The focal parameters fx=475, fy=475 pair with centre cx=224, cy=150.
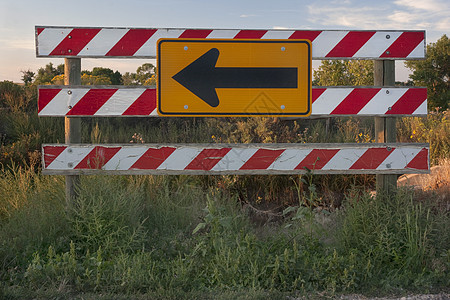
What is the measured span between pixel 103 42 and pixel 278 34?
6.75ft

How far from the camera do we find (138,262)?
4.29 meters

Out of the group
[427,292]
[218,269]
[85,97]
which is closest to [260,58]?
[85,97]

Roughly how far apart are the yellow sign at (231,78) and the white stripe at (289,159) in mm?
446

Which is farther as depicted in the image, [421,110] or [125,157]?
[421,110]

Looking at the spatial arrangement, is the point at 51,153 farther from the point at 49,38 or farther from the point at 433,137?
the point at 433,137

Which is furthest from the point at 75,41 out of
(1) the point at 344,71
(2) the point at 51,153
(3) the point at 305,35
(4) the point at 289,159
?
(1) the point at 344,71

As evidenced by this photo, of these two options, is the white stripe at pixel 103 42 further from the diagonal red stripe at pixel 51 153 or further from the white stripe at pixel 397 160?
the white stripe at pixel 397 160

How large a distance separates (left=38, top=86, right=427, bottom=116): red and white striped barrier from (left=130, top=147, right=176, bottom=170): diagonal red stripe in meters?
0.45

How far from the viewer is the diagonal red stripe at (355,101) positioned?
5602 mm

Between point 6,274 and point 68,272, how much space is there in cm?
63

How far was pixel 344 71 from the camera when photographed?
18375 millimetres

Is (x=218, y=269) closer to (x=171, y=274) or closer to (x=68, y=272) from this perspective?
(x=171, y=274)

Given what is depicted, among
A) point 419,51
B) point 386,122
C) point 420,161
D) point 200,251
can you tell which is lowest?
point 200,251

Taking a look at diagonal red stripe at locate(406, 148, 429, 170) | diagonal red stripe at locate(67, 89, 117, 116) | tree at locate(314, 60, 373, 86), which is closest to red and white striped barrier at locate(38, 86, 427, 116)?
diagonal red stripe at locate(67, 89, 117, 116)
